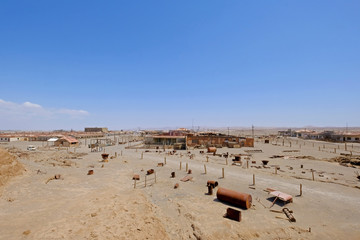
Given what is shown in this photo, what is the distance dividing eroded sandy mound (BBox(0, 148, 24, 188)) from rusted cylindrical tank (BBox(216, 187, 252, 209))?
21359 mm

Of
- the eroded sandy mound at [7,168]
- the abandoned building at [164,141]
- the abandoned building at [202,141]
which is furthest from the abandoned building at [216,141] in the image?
the eroded sandy mound at [7,168]

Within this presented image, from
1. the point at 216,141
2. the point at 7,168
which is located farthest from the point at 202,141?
the point at 7,168

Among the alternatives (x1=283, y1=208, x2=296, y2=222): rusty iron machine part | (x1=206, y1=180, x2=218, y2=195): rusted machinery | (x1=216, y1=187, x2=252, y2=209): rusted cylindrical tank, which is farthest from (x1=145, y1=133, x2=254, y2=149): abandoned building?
(x1=283, y1=208, x2=296, y2=222): rusty iron machine part

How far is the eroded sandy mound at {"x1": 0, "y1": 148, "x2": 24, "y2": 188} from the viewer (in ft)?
66.2

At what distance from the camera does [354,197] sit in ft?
55.9

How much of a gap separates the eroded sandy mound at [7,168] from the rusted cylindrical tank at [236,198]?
2136cm

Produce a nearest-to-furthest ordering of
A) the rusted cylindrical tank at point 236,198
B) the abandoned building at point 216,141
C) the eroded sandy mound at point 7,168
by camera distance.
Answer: the rusted cylindrical tank at point 236,198 < the eroded sandy mound at point 7,168 < the abandoned building at point 216,141

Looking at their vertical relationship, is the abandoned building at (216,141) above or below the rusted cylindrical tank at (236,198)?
above

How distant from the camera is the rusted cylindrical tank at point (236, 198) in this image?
570 inches

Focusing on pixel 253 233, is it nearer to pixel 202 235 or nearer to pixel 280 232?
pixel 280 232

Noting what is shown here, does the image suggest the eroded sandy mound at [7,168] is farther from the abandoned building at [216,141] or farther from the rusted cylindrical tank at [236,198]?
the abandoned building at [216,141]

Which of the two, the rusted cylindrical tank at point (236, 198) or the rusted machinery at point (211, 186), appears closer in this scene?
the rusted cylindrical tank at point (236, 198)

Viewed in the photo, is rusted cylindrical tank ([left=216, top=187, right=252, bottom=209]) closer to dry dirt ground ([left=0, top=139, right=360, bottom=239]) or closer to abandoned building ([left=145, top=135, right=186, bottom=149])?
dry dirt ground ([left=0, top=139, right=360, bottom=239])

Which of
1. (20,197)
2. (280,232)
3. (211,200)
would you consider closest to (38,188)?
(20,197)
